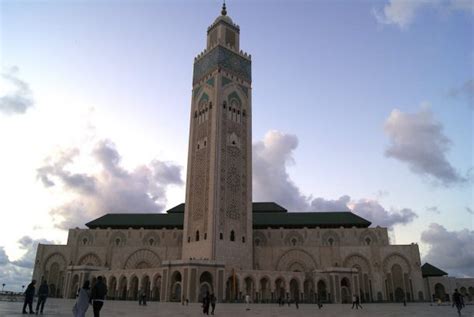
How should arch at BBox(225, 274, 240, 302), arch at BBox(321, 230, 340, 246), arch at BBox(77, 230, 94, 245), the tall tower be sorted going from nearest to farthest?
1. arch at BBox(225, 274, 240, 302)
2. the tall tower
3. arch at BBox(321, 230, 340, 246)
4. arch at BBox(77, 230, 94, 245)

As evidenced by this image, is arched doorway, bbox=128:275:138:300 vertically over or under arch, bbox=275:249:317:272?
under

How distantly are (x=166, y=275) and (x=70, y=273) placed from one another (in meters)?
13.9

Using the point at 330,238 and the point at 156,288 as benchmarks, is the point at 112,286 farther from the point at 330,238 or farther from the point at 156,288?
the point at 330,238

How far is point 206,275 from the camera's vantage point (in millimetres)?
32938

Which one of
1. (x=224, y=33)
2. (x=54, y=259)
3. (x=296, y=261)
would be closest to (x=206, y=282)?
(x=296, y=261)

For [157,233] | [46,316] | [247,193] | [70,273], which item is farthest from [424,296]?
[46,316]

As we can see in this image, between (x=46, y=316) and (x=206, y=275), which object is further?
(x=206, y=275)

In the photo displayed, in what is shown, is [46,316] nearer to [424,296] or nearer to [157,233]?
[157,233]

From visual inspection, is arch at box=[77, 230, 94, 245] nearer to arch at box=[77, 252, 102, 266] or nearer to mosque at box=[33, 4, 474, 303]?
mosque at box=[33, 4, 474, 303]

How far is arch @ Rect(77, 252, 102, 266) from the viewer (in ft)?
151

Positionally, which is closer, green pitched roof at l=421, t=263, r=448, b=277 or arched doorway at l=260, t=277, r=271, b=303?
arched doorway at l=260, t=277, r=271, b=303

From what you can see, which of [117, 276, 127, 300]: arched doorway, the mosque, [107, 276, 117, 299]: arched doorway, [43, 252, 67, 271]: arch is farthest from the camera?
[43, 252, 67, 271]: arch

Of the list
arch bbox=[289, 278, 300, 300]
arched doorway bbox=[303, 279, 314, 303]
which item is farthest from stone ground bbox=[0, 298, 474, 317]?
arched doorway bbox=[303, 279, 314, 303]

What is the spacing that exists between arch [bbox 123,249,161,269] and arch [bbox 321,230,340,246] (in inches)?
752
